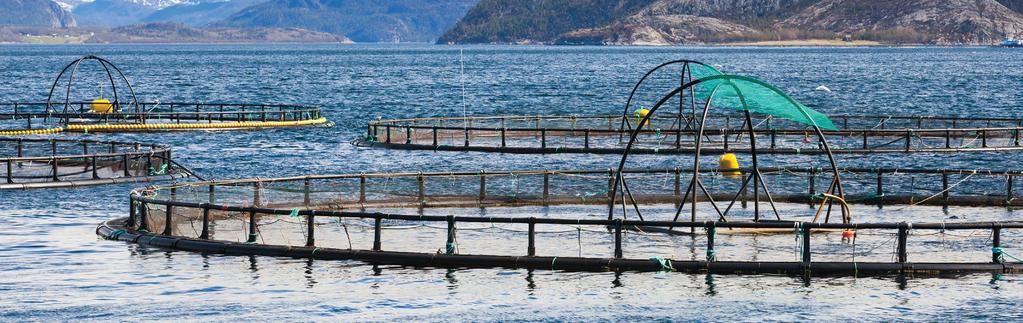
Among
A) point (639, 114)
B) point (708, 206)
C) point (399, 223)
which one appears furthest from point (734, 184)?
point (639, 114)

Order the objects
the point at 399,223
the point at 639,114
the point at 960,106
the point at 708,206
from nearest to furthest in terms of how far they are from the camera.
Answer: the point at 399,223 → the point at 708,206 → the point at 639,114 → the point at 960,106

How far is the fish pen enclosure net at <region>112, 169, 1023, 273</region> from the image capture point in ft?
108

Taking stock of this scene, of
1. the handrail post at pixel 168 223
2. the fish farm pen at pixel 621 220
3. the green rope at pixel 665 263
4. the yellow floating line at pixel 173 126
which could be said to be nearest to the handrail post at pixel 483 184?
the fish farm pen at pixel 621 220

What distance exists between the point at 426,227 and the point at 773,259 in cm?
857

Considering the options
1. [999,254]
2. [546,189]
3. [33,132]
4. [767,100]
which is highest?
[767,100]

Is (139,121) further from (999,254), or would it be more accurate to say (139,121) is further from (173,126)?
(999,254)

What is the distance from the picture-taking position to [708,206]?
45125 mm

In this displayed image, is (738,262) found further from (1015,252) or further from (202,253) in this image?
(202,253)

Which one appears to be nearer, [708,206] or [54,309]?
[54,309]

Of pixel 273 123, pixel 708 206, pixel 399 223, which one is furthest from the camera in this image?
pixel 273 123

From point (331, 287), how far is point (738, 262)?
335 inches

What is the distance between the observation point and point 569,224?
33688 millimetres

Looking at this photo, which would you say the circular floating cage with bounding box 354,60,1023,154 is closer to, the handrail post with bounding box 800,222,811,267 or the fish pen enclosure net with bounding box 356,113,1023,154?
the fish pen enclosure net with bounding box 356,113,1023,154

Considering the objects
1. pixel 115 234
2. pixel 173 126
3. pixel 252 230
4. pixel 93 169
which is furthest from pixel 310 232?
pixel 173 126
